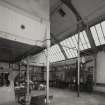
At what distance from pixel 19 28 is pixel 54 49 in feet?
30.8

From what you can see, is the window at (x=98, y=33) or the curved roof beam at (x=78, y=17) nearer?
the curved roof beam at (x=78, y=17)

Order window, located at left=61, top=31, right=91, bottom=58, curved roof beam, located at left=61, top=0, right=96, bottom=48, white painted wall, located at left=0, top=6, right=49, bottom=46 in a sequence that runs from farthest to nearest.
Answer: window, located at left=61, top=31, right=91, bottom=58 → curved roof beam, located at left=61, top=0, right=96, bottom=48 → white painted wall, located at left=0, top=6, right=49, bottom=46

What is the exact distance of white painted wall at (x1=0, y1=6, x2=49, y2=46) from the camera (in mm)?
3523

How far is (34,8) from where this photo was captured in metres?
4.39

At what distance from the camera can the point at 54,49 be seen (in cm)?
1314

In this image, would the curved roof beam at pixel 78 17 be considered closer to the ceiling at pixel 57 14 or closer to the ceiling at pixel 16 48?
the ceiling at pixel 57 14

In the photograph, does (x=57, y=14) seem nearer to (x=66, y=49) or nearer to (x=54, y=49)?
(x=66, y=49)

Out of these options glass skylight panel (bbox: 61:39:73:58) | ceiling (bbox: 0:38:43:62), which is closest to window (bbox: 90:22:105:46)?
glass skylight panel (bbox: 61:39:73:58)

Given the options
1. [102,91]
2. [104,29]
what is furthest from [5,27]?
[102,91]

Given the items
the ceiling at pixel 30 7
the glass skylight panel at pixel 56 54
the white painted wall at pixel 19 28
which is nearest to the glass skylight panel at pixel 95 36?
the glass skylight panel at pixel 56 54

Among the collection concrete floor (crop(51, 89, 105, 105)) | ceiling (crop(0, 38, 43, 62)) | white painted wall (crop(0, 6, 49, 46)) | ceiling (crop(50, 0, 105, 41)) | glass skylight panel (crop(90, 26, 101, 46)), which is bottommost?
concrete floor (crop(51, 89, 105, 105))

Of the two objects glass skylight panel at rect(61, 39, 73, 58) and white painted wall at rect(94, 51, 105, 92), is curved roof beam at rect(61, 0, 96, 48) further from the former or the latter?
glass skylight panel at rect(61, 39, 73, 58)

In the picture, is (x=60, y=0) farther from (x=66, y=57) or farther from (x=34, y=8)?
(x=66, y=57)

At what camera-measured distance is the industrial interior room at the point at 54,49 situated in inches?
159
